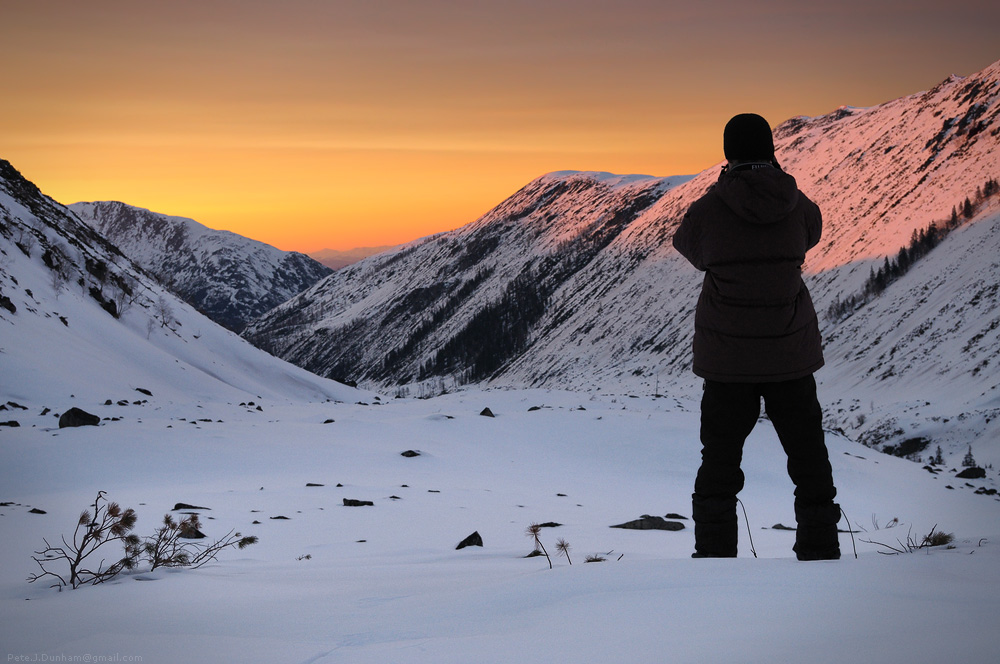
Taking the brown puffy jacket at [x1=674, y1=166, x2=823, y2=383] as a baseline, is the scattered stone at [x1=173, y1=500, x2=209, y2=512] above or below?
below

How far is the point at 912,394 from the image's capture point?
43281 mm

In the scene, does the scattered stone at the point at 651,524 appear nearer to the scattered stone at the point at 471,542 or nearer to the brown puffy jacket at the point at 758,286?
the scattered stone at the point at 471,542

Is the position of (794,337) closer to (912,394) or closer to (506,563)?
(506,563)

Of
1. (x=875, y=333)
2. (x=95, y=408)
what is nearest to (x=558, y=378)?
(x=875, y=333)

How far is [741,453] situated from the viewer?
4.51 m

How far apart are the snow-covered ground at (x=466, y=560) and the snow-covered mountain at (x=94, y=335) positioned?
5643mm

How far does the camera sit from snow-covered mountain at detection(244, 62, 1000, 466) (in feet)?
149

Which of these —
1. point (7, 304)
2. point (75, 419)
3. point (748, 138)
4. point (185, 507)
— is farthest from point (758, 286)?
point (7, 304)

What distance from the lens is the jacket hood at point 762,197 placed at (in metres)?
4.41

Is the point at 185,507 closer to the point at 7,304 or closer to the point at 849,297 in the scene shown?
the point at 7,304

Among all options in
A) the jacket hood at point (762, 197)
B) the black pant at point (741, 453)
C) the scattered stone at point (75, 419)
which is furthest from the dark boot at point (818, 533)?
the scattered stone at point (75, 419)

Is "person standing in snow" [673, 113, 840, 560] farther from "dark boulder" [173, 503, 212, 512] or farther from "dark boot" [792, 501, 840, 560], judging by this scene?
"dark boulder" [173, 503, 212, 512]

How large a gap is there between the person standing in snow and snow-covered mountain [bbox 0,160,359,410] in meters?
A: 16.8

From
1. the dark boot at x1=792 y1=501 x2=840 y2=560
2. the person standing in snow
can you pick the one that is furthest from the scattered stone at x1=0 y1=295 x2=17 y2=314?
the dark boot at x1=792 y1=501 x2=840 y2=560
